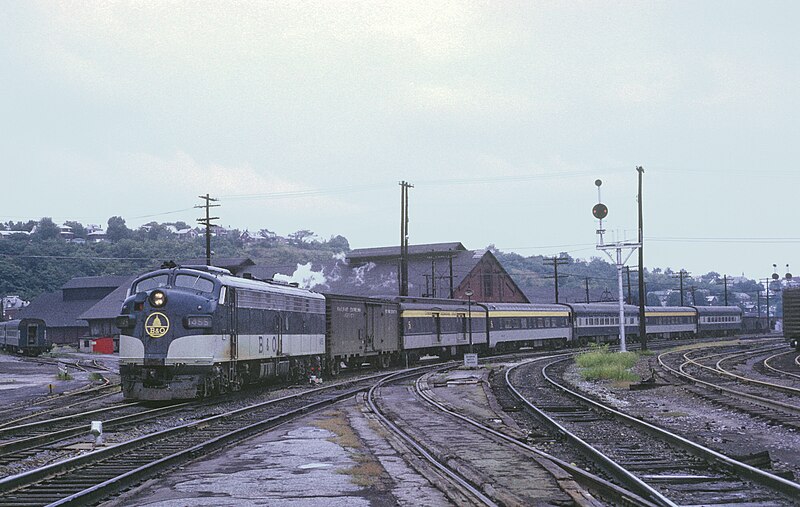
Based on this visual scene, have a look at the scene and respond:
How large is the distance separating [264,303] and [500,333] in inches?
1295

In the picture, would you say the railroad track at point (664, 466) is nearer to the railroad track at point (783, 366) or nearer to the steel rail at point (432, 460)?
the steel rail at point (432, 460)

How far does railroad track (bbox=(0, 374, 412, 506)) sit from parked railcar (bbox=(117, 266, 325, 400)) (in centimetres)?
216

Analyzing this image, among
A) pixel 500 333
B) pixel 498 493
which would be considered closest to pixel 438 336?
pixel 500 333

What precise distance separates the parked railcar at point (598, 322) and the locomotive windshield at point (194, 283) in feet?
160

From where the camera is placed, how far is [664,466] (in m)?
11.0

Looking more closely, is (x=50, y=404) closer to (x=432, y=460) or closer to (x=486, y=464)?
(x=432, y=460)

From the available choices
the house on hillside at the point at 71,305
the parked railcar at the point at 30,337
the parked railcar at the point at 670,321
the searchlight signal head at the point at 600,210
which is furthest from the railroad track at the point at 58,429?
the house on hillside at the point at 71,305

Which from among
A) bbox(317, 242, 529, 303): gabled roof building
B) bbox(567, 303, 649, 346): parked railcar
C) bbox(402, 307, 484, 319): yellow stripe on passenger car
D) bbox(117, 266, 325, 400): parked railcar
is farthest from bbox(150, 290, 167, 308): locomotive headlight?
bbox(317, 242, 529, 303): gabled roof building

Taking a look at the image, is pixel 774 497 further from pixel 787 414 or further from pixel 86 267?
pixel 86 267

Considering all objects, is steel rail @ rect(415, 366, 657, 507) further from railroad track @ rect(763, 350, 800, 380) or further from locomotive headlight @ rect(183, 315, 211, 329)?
railroad track @ rect(763, 350, 800, 380)

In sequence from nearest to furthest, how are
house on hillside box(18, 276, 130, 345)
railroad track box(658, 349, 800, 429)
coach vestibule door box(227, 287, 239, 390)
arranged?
1. railroad track box(658, 349, 800, 429)
2. coach vestibule door box(227, 287, 239, 390)
3. house on hillside box(18, 276, 130, 345)

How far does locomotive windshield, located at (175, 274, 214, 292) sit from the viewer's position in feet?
69.9

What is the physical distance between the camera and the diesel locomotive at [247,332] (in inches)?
809

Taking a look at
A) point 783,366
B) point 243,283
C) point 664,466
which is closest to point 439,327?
point 783,366
